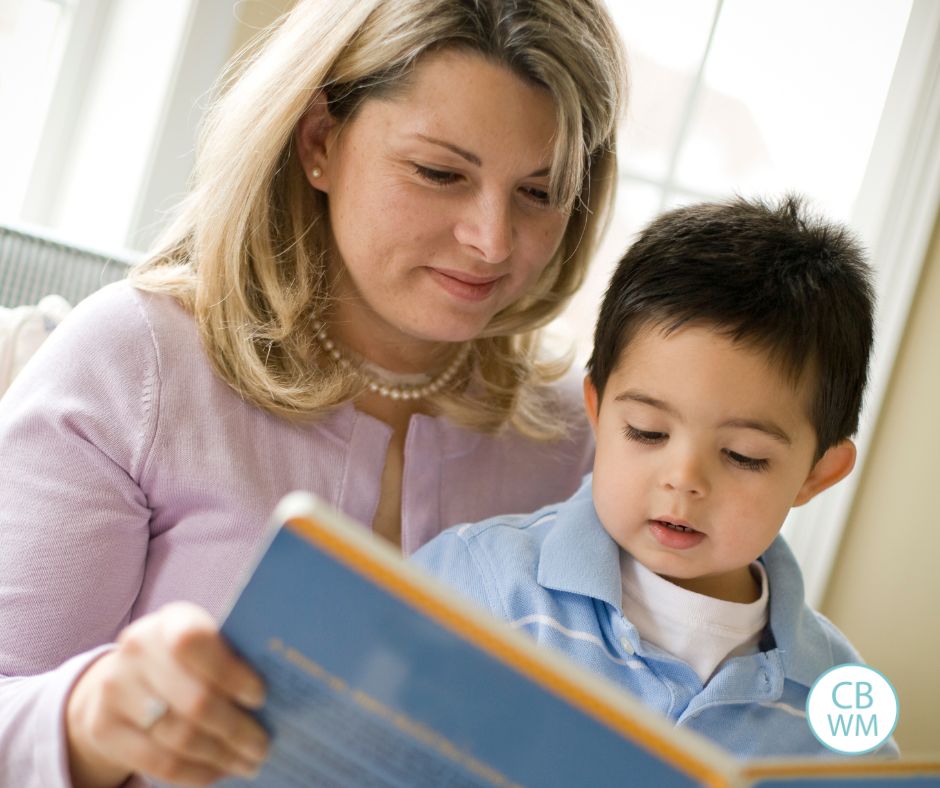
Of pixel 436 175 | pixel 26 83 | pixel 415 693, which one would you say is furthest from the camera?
pixel 26 83

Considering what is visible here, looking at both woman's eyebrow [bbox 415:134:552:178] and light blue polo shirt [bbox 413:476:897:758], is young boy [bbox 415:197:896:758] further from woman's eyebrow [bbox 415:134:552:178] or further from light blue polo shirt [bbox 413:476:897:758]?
woman's eyebrow [bbox 415:134:552:178]

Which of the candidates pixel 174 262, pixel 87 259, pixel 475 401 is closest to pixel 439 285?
pixel 475 401

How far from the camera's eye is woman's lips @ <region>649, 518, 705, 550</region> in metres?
1.24

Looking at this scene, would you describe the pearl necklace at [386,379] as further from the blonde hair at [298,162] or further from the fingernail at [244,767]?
the fingernail at [244,767]

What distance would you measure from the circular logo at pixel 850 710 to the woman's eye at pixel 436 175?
72cm

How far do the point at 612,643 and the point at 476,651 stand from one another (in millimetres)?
616

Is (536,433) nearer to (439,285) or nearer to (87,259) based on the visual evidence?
(439,285)

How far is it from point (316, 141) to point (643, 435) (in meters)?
0.57

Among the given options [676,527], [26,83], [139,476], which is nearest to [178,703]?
[139,476]

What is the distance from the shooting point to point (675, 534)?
1243 mm

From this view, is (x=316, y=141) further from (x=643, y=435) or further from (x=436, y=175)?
(x=643, y=435)

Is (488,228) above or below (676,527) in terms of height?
above

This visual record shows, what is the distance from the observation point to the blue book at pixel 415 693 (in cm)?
63

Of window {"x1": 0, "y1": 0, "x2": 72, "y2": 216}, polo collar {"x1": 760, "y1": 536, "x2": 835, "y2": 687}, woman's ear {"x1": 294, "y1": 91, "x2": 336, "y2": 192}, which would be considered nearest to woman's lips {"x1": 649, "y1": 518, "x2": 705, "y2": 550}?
polo collar {"x1": 760, "y1": 536, "x2": 835, "y2": 687}
